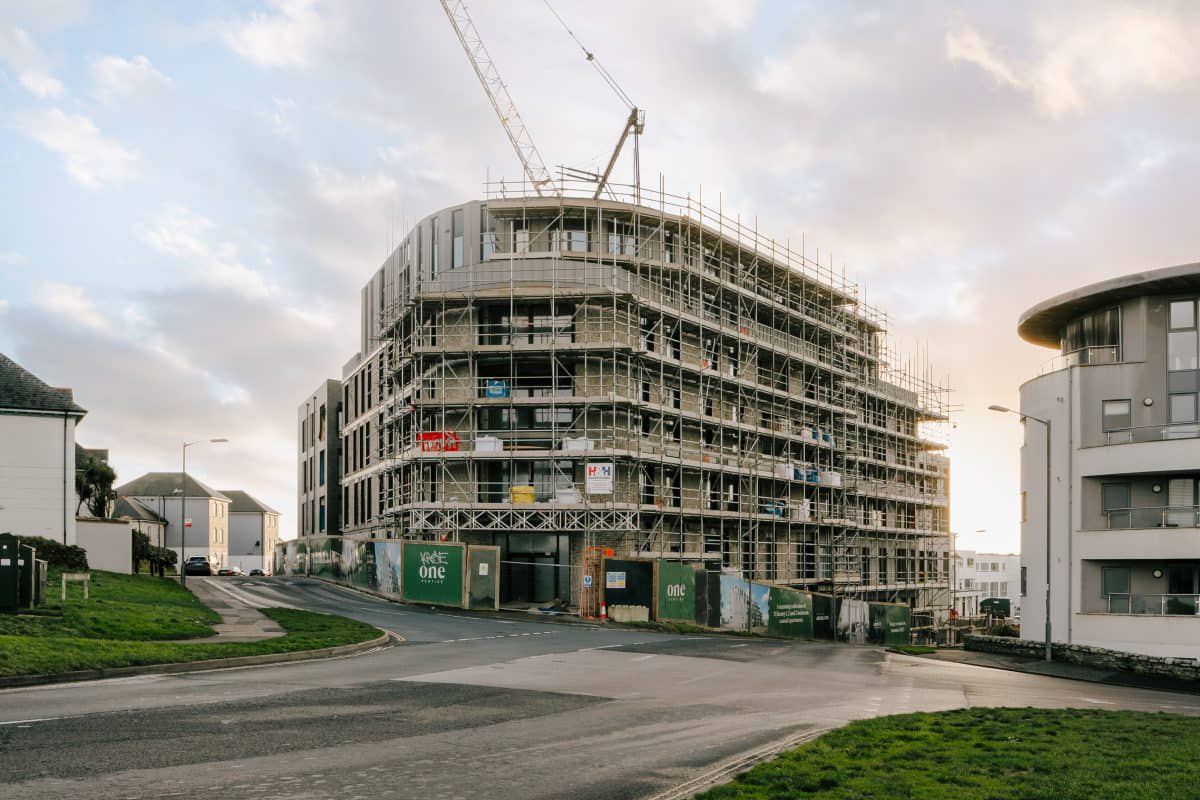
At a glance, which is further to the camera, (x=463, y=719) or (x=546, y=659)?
(x=546, y=659)

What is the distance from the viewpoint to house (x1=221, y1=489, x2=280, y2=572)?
143 metres

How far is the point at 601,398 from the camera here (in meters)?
48.3

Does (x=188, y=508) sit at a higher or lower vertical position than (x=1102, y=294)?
lower

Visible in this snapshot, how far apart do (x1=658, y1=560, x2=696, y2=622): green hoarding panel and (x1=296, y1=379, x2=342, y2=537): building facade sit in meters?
46.6

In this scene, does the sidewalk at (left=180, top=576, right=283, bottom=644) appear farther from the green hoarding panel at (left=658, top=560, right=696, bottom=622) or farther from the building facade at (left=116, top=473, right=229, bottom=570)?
the building facade at (left=116, top=473, right=229, bottom=570)

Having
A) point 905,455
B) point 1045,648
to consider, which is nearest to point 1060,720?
point 1045,648

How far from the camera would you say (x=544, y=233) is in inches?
2120

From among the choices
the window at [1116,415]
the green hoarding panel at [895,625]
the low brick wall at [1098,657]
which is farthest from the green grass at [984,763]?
the green hoarding panel at [895,625]

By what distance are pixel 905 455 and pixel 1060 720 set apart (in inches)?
2775

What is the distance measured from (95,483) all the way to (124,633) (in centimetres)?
5061

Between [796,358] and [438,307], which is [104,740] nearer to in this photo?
[438,307]

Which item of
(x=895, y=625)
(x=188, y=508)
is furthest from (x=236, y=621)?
(x=188, y=508)

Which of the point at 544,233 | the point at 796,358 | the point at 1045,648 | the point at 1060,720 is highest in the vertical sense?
the point at 544,233

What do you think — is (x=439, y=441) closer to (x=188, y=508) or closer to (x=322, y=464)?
(x=322, y=464)
